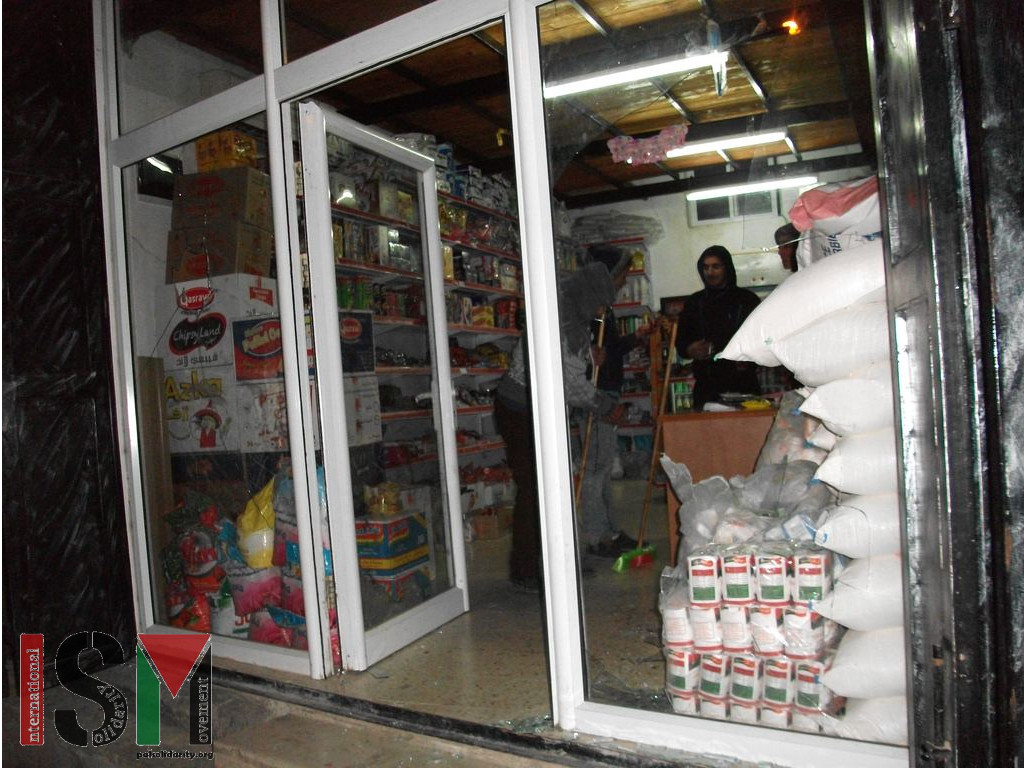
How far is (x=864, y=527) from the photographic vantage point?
68.5 inches

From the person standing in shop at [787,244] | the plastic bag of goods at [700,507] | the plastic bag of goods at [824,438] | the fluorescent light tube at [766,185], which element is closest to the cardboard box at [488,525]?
the plastic bag of goods at [700,507]

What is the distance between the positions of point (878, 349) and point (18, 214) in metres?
3.00

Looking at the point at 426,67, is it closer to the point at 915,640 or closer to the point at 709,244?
the point at 709,244

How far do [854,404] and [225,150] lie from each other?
8.29ft

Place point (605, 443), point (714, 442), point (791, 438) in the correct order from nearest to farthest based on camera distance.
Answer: point (791, 438), point (714, 442), point (605, 443)

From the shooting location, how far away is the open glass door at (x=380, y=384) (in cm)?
269

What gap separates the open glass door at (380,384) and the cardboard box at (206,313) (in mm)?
368

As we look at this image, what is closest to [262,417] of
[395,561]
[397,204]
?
[395,561]

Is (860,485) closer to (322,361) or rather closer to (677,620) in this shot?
(677,620)

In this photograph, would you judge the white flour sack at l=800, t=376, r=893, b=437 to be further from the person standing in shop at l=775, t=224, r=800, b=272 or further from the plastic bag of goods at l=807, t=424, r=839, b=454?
the person standing in shop at l=775, t=224, r=800, b=272

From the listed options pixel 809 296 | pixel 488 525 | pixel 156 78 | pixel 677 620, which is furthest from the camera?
pixel 488 525

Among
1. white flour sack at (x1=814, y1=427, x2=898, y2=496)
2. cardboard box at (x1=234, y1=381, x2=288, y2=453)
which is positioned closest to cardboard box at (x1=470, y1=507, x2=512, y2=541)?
cardboard box at (x1=234, y1=381, x2=288, y2=453)

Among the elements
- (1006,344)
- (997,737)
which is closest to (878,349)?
(1006,344)
